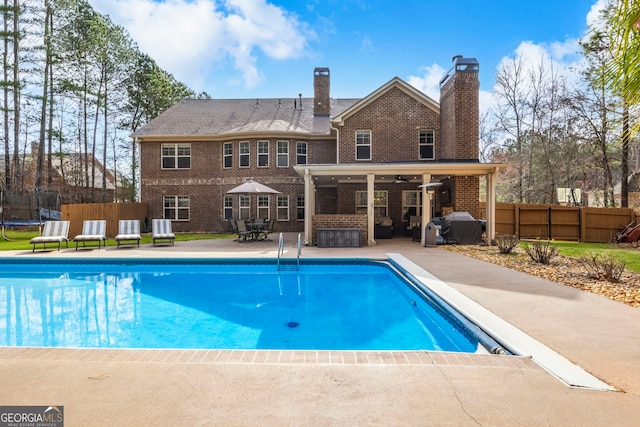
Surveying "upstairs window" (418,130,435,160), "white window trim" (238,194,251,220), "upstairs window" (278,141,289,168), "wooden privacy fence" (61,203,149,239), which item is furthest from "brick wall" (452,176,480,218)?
"wooden privacy fence" (61,203,149,239)

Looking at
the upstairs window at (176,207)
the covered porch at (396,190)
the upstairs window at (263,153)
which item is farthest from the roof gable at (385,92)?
the upstairs window at (176,207)

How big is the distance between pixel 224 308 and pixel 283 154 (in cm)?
1413

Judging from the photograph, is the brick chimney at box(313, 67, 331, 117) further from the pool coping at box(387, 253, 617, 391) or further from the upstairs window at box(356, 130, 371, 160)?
the pool coping at box(387, 253, 617, 391)

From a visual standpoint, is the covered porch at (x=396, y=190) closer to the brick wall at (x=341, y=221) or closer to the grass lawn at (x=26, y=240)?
the brick wall at (x=341, y=221)

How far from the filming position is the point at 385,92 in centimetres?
1736

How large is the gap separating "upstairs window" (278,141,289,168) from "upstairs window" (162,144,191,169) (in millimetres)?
5303

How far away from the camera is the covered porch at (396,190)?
43.1ft

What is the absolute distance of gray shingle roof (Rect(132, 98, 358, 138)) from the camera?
19891 mm

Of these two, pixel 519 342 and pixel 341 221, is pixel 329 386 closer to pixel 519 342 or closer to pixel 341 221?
pixel 519 342

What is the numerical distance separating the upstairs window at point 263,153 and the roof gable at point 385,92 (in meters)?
4.53

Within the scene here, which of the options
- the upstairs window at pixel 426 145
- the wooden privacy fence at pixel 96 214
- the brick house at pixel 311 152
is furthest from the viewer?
the upstairs window at pixel 426 145

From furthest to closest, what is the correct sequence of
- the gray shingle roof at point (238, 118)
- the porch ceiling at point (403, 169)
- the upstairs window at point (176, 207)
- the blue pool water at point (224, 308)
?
the upstairs window at point (176, 207) < the gray shingle roof at point (238, 118) < the porch ceiling at point (403, 169) < the blue pool water at point (224, 308)

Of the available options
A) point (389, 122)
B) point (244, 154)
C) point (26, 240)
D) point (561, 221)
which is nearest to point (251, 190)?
point (244, 154)

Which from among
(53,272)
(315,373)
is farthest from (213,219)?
(315,373)
